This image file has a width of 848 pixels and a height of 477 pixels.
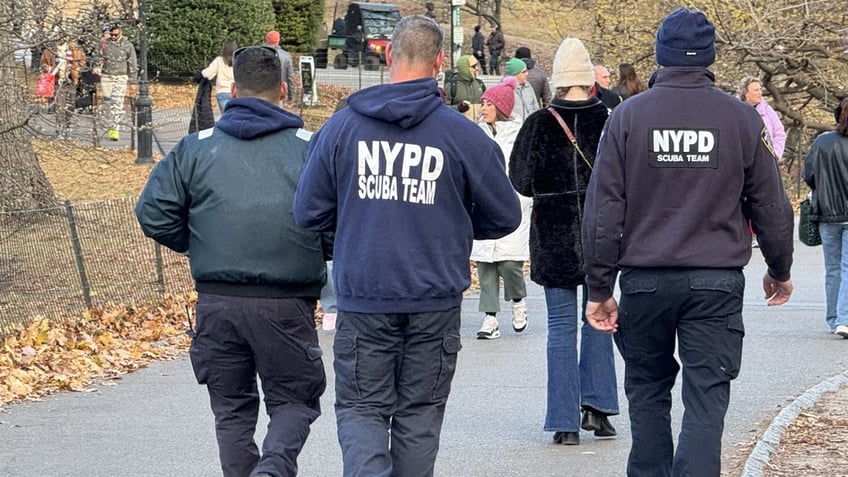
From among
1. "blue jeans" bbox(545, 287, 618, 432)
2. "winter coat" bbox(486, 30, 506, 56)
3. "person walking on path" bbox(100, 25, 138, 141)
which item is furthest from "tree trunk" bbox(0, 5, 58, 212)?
"winter coat" bbox(486, 30, 506, 56)

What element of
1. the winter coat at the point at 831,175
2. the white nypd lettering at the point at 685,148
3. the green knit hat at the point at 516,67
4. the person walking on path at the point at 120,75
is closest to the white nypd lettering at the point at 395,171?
the white nypd lettering at the point at 685,148

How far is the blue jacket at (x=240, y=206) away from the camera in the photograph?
5414 millimetres

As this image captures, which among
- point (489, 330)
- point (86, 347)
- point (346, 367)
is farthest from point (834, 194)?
point (346, 367)

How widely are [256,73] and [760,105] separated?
391 inches

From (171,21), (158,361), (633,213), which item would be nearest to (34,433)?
(158,361)

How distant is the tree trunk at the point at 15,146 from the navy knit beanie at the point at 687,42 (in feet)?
23.2

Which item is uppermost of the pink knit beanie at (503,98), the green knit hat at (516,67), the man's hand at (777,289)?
the pink knit beanie at (503,98)

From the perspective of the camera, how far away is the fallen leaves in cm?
908

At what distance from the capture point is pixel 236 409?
18.3 feet

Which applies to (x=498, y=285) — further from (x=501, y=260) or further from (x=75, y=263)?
(x=75, y=263)

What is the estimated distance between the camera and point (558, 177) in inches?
282

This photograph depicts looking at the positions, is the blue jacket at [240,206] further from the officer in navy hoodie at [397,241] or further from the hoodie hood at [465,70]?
the hoodie hood at [465,70]

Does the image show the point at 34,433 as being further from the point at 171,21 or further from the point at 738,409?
the point at 171,21

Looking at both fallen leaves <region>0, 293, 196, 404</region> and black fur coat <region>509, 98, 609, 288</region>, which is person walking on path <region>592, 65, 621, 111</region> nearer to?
fallen leaves <region>0, 293, 196, 404</region>
